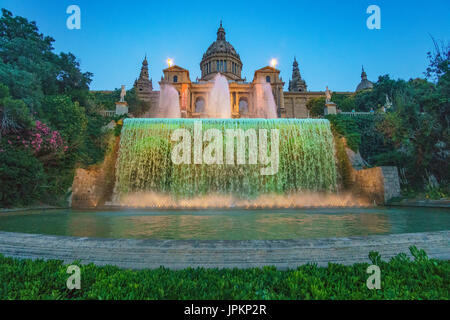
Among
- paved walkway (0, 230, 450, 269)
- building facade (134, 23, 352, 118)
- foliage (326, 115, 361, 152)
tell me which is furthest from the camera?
building facade (134, 23, 352, 118)

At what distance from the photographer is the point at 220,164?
13.1 m

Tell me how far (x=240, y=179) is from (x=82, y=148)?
8.68m

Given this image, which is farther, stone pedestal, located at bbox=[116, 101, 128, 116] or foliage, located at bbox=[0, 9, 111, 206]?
stone pedestal, located at bbox=[116, 101, 128, 116]

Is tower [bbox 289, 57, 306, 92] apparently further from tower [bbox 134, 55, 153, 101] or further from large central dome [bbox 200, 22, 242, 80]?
tower [bbox 134, 55, 153, 101]

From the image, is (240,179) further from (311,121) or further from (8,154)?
(8,154)

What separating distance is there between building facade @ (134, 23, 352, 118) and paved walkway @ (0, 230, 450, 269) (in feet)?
95.4

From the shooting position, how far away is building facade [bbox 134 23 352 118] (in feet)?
138

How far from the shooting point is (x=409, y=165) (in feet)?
40.9

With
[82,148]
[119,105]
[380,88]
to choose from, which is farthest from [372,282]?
[380,88]

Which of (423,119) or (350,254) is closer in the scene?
(350,254)
